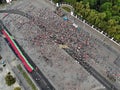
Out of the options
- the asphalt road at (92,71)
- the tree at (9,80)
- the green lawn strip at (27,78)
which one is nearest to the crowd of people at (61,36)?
the asphalt road at (92,71)

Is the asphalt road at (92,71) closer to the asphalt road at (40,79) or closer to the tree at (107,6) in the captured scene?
the asphalt road at (40,79)

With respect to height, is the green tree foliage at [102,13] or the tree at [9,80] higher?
the green tree foliage at [102,13]

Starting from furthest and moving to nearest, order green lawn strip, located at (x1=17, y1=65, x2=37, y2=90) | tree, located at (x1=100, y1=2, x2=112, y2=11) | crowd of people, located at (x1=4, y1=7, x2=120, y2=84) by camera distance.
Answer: tree, located at (x1=100, y1=2, x2=112, y2=11), crowd of people, located at (x1=4, y1=7, x2=120, y2=84), green lawn strip, located at (x1=17, y1=65, x2=37, y2=90)

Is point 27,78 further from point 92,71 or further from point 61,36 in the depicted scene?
point 92,71

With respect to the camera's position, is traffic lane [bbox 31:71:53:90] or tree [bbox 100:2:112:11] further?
tree [bbox 100:2:112:11]

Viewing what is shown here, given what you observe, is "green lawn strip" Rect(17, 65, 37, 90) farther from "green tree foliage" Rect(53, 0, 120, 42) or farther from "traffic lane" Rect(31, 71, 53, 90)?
"green tree foliage" Rect(53, 0, 120, 42)

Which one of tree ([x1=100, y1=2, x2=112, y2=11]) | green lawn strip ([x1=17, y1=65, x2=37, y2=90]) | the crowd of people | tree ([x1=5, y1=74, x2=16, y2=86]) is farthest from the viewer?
tree ([x1=100, y1=2, x2=112, y2=11])

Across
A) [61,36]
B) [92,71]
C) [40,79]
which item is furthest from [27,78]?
[92,71]

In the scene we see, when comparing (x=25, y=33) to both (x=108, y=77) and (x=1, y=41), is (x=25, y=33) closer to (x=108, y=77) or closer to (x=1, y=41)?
(x=1, y=41)

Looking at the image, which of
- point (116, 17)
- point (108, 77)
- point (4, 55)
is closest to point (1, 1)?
point (4, 55)

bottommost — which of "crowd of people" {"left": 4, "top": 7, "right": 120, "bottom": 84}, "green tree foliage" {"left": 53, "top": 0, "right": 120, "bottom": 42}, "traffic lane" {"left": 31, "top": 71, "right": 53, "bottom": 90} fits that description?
"traffic lane" {"left": 31, "top": 71, "right": 53, "bottom": 90}

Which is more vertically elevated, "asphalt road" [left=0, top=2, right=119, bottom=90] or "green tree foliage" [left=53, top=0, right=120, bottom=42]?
"green tree foliage" [left=53, top=0, right=120, bottom=42]

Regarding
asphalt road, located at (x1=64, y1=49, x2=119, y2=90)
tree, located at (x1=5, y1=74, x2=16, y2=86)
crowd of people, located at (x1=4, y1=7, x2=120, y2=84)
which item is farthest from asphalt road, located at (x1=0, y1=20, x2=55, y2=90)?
asphalt road, located at (x1=64, y1=49, x2=119, y2=90)
